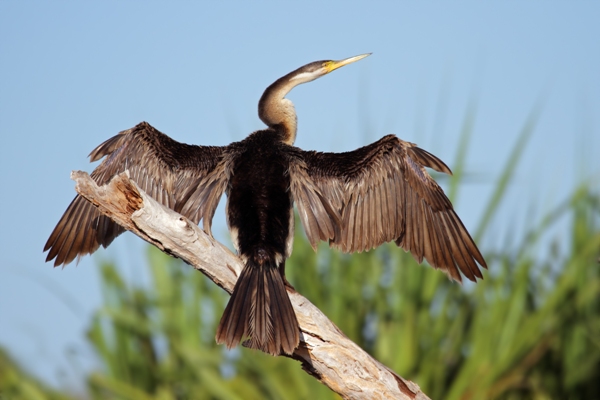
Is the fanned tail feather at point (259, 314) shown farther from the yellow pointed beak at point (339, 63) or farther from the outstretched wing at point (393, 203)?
the yellow pointed beak at point (339, 63)

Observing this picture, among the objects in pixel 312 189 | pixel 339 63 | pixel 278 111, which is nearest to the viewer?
pixel 312 189

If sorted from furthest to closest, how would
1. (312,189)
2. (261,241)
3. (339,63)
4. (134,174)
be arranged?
(339,63) → (134,174) → (312,189) → (261,241)

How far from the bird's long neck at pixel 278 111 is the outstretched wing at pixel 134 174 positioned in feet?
1.71

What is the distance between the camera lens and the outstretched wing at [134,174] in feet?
13.7

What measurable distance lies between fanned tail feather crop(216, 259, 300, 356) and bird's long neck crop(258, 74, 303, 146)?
1.22 meters

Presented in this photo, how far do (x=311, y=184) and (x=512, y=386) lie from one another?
7.63 ft

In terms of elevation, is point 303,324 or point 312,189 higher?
point 312,189

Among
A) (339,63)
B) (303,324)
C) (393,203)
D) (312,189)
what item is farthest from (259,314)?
(339,63)

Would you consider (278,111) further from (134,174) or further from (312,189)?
(134,174)

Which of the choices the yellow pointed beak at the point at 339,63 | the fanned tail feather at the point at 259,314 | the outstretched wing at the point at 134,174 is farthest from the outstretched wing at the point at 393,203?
the yellow pointed beak at the point at 339,63

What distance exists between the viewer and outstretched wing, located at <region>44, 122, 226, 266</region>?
13.7 ft

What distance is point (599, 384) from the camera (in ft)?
18.5

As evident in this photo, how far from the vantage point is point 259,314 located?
341 centimetres

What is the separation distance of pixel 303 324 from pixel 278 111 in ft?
5.37
